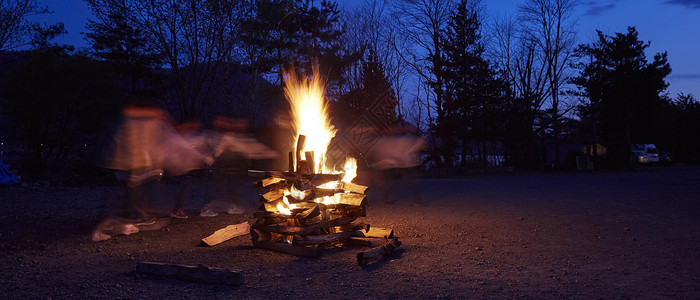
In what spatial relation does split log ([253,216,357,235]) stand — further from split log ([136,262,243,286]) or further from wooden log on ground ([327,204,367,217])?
split log ([136,262,243,286])

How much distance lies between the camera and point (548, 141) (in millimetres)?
38656

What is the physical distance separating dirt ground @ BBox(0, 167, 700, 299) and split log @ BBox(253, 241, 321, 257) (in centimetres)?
8

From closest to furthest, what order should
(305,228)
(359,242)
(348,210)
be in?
(305,228) → (359,242) → (348,210)

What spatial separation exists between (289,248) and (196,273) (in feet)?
4.61

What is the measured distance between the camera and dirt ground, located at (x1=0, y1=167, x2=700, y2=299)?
3.98 metres

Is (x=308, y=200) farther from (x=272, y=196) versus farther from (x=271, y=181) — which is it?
(x=271, y=181)

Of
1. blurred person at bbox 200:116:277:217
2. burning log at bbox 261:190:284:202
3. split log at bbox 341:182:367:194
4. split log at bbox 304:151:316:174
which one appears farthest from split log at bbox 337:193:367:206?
blurred person at bbox 200:116:277:217

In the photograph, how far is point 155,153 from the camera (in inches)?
281

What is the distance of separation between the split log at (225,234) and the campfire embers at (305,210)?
470mm

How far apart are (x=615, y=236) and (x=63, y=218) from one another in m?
9.23

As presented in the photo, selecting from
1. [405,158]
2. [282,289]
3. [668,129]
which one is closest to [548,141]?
[668,129]

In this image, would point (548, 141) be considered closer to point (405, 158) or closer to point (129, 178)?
point (405, 158)

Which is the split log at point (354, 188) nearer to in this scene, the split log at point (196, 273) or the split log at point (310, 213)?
the split log at point (310, 213)

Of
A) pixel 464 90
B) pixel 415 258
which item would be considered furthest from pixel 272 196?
pixel 464 90
